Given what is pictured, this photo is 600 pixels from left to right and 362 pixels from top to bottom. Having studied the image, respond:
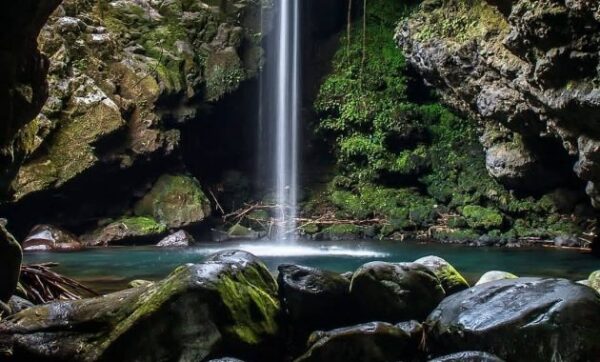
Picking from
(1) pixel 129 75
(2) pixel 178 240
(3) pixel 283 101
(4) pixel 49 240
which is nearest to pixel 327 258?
(2) pixel 178 240

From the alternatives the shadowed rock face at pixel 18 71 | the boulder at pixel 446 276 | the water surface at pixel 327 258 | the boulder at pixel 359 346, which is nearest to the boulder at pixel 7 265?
the shadowed rock face at pixel 18 71

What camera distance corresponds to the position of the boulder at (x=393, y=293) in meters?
4.94

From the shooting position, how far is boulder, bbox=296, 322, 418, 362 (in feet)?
13.9

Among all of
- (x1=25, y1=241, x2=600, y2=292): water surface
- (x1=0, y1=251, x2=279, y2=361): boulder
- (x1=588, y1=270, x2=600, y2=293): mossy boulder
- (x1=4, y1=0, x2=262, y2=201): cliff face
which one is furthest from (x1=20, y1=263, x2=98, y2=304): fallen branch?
(x1=4, y1=0, x2=262, y2=201): cliff face

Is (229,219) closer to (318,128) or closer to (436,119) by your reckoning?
(318,128)

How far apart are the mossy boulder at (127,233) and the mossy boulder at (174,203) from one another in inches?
17.5

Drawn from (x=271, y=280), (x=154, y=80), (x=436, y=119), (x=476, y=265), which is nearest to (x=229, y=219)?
(x=154, y=80)

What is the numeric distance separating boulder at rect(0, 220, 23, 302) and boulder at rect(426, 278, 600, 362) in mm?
3394

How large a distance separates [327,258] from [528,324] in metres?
7.60

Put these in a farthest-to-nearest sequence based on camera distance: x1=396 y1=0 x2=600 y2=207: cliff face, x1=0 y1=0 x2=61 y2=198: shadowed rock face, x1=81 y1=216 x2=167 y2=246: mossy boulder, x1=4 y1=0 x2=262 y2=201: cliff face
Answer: x1=81 y1=216 x2=167 y2=246: mossy boulder → x1=4 y1=0 x2=262 y2=201: cliff face → x1=396 y1=0 x2=600 y2=207: cliff face → x1=0 y1=0 x2=61 y2=198: shadowed rock face

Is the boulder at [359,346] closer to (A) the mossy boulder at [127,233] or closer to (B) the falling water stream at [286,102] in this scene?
(A) the mossy boulder at [127,233]

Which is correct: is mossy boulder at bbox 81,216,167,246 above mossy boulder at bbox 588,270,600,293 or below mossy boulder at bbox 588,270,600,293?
below

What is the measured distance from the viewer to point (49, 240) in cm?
1406

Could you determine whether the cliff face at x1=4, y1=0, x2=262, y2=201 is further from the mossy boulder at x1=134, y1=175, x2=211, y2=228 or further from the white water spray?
the white water spray
